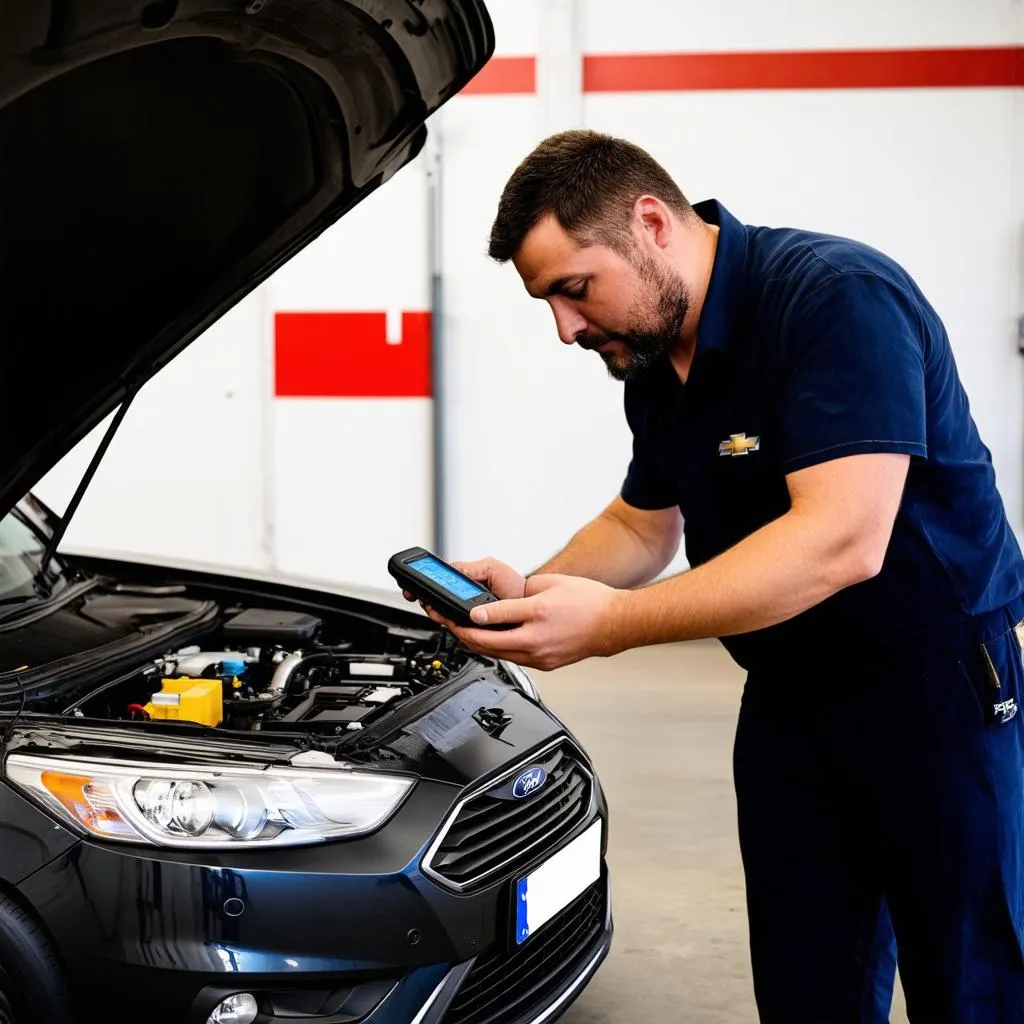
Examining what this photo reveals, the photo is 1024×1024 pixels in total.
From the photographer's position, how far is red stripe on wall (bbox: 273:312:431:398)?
5664 millimetres

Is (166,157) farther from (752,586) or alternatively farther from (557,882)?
(557,882)

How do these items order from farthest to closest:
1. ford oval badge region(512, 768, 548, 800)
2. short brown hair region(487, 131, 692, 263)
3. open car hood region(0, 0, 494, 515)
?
ford oval badge region(512, 768, 548, 800) → short brown hair region(487, 131, 692, 263) → open car hood region(0, 0, 494, 515)

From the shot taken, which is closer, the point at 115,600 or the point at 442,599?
the point at 442,599

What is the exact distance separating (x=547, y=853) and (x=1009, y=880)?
683mm

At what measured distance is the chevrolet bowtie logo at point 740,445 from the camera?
61.6 inches

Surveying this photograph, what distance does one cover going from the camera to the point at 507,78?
556 centimetres

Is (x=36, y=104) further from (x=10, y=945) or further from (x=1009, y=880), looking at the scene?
(x=1009, y=880)

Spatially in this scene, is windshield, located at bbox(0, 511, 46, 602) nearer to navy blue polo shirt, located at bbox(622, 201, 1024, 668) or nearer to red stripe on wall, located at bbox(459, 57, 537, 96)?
navy blue polo shirt, located at bbox(622, 201, 1024, 668)

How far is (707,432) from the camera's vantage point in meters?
1.64

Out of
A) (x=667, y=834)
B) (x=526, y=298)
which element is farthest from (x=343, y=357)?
(x=667, y=834)

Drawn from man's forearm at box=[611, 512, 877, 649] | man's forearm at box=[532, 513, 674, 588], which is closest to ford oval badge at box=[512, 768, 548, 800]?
man's forearm at box=[532, 513, 674, 588]

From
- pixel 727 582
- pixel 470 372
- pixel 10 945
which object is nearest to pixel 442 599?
pixel 727 582

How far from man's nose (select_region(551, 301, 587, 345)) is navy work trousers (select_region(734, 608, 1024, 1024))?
52 cm

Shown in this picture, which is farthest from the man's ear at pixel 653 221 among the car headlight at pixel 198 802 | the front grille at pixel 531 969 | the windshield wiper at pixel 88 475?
the front grille at pixel 531 969
